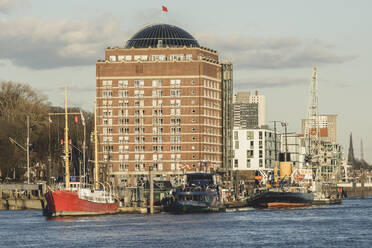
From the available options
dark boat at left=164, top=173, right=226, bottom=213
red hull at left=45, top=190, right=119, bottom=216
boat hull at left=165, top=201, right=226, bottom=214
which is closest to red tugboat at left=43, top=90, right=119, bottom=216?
red hull at left=45, top=190, right=119, bottom=216

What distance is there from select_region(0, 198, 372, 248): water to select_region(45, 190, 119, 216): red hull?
2.24 meters

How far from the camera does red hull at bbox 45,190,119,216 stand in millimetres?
168375

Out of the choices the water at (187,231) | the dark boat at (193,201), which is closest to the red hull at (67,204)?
the water at (187,231)

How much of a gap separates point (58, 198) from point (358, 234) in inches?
2188

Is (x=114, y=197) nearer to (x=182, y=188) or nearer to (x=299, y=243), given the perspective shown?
(x=182, y=188)

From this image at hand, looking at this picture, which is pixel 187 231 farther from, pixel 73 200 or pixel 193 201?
pixel 193 201

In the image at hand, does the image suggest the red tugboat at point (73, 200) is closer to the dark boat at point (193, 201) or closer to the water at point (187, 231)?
the water at point (187, 231)

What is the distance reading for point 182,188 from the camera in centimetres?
19975

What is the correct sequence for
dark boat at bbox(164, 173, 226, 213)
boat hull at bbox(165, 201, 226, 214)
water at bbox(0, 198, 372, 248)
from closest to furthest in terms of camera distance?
water at bbox(0, 198, 372, 248), boat hull at bbox(165, 201, 226, 214), dark boat at bbox(164, 173, 226, 213)

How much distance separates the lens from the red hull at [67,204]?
168375 mm

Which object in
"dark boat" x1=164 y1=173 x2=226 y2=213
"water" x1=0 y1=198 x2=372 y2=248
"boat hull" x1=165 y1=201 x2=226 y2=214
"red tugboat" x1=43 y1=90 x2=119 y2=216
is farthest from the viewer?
"dark boat" x1=164 y1=173 x2=226 y2=213

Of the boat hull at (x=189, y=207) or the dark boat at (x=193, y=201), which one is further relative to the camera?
the dark boat at (x=193, y=201)

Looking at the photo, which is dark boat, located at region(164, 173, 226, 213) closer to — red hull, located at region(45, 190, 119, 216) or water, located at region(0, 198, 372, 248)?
water, located at region(0, 198, 372, 248)

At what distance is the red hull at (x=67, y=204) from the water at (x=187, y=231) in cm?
224
